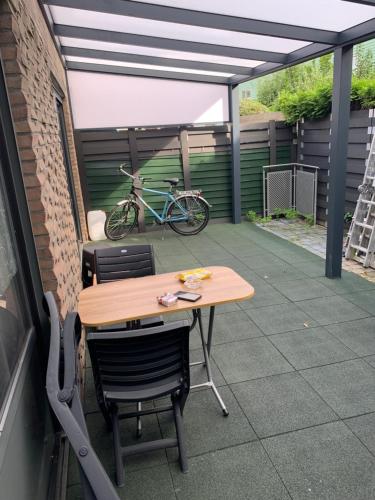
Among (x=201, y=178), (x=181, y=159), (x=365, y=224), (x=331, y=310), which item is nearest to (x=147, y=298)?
(x=331, y=310)

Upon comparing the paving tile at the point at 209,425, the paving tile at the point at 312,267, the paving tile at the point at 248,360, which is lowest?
the paving tile at the point at 209,425

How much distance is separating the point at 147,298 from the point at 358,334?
5.96 feet

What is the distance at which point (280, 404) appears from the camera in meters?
2.32

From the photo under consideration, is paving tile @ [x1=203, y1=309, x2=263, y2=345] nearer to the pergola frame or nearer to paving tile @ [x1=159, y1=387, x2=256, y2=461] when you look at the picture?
paving tile @ [x1=159, y1=387, x2=256, y2=461]

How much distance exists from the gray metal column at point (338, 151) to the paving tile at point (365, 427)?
219 cm

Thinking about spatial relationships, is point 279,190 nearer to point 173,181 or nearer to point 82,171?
point 173,181

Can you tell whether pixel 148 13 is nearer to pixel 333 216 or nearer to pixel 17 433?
pixel 333 216

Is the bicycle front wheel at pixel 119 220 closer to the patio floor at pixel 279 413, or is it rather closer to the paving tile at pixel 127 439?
the patio floor at pixel 279 413

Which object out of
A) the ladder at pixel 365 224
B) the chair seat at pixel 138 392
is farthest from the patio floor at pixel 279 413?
the ladder at pixel 365 224

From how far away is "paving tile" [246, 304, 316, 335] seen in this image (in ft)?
10.5

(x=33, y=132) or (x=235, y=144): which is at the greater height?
(x=33, y=132)

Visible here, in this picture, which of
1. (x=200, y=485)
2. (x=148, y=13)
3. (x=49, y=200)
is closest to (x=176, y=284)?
(x=49, y=200)

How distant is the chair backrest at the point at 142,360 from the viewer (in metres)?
1.66

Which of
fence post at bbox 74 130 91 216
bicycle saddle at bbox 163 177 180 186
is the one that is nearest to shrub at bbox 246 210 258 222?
bicycle saddle at bbox 163 177 180 186
